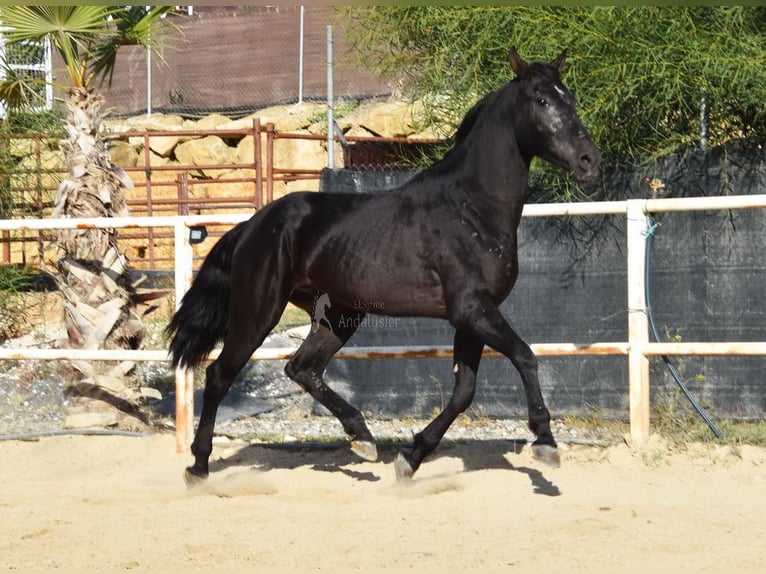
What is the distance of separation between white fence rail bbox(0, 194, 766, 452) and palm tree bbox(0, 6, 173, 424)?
2.25 ft

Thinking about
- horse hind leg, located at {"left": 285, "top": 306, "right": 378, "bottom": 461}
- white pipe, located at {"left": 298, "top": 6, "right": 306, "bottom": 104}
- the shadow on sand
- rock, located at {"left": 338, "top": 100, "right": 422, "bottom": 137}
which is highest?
white pipe, located at {"left": 298, "top": 6, "right": 306, "bottom": 104}

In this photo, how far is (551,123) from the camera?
15.6ft

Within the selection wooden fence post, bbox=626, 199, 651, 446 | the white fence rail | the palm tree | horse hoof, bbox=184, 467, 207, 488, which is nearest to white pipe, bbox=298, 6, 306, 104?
the palm tree

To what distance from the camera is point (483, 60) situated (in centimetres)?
808

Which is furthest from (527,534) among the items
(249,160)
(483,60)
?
(249,160)

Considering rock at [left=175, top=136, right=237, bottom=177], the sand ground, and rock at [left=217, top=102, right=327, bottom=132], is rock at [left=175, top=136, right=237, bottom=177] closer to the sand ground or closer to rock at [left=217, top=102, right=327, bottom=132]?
rock at [left=217, top=102, right=327, bottom=132]

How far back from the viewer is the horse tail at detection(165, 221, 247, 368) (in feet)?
19.1

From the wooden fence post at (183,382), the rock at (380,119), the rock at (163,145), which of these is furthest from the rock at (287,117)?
the wooden fence post at (183,382)

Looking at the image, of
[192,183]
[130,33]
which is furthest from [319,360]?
[192,183]

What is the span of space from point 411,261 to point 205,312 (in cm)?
140

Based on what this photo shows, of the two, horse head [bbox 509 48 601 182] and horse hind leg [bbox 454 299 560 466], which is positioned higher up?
horse head [bbox 509 48 601 182]

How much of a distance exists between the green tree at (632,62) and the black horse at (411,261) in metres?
2.30

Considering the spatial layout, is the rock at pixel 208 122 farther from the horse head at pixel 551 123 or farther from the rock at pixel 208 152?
the horse head at pixel 551 123

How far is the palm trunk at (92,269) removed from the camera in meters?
7.07
